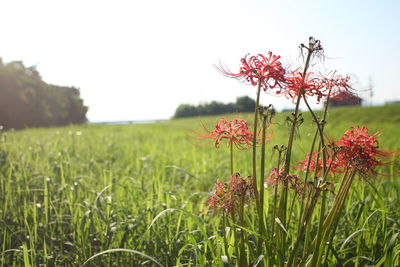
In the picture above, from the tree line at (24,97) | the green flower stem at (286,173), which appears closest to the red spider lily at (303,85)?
the green flower stem at (286,173)

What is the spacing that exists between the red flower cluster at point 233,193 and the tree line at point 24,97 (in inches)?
449

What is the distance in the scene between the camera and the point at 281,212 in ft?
5.65

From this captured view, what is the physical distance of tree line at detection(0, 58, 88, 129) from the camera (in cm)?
1280

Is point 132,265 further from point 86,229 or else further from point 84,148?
point 84,148

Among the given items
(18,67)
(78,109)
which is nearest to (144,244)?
(18,67)

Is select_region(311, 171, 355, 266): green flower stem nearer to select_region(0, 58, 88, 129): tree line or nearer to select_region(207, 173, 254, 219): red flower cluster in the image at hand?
select_region(207, 173, 254, 219): red flower cluster

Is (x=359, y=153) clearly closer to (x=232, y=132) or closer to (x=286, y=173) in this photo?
(x=286, y=173)

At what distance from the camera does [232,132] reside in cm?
169

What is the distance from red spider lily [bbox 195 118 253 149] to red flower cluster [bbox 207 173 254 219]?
18cm

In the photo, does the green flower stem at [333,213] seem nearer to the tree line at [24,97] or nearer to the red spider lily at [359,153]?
the red spider lily at [359,153]

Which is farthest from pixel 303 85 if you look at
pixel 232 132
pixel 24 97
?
pixel 24 97

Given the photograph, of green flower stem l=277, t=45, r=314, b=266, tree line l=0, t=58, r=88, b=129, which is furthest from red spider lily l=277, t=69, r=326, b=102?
tree line l=0, t=58, r=88, b=129

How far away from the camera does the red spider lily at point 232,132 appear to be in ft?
5.51

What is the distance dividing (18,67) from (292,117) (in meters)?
15.2
